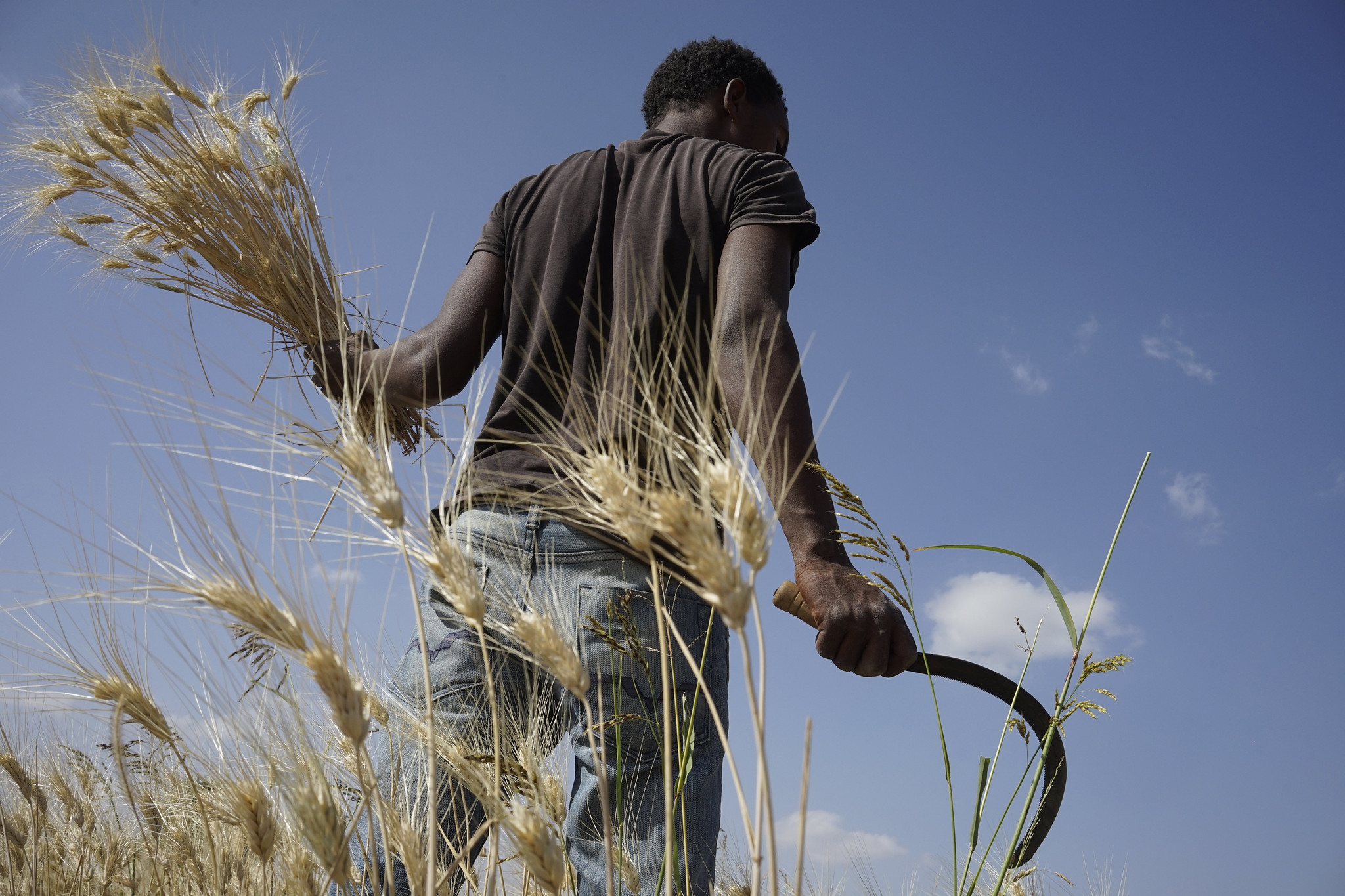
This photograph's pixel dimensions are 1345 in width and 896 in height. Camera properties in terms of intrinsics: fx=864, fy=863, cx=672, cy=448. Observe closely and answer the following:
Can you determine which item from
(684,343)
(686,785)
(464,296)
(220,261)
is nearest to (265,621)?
(686,785)

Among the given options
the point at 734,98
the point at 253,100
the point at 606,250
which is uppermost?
the point at 734,98

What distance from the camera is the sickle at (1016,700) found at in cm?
108

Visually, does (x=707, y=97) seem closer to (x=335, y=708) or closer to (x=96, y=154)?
(x=96, y=154)

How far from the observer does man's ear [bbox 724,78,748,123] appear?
1.74 meters

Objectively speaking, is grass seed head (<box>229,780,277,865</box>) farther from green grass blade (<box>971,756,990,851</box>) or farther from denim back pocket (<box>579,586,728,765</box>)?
green grass blade (<box>971,756,990,851</box>)

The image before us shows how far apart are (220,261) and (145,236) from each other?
227 millimetres

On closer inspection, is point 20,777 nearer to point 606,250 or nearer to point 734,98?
point 606,250

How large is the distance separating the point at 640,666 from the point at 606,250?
2.30ft

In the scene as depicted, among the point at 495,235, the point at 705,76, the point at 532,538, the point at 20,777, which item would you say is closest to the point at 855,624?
the point at 532,538

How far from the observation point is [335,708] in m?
0.70

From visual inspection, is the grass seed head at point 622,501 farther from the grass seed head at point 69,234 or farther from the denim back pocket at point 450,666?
the grass seed head at point 69,234

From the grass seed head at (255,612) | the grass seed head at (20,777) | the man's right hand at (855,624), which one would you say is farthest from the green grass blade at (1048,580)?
the grass seed head at (20,777)

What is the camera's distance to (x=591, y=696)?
3.76 ft

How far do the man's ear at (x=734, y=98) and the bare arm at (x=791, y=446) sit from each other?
0.58 meters
